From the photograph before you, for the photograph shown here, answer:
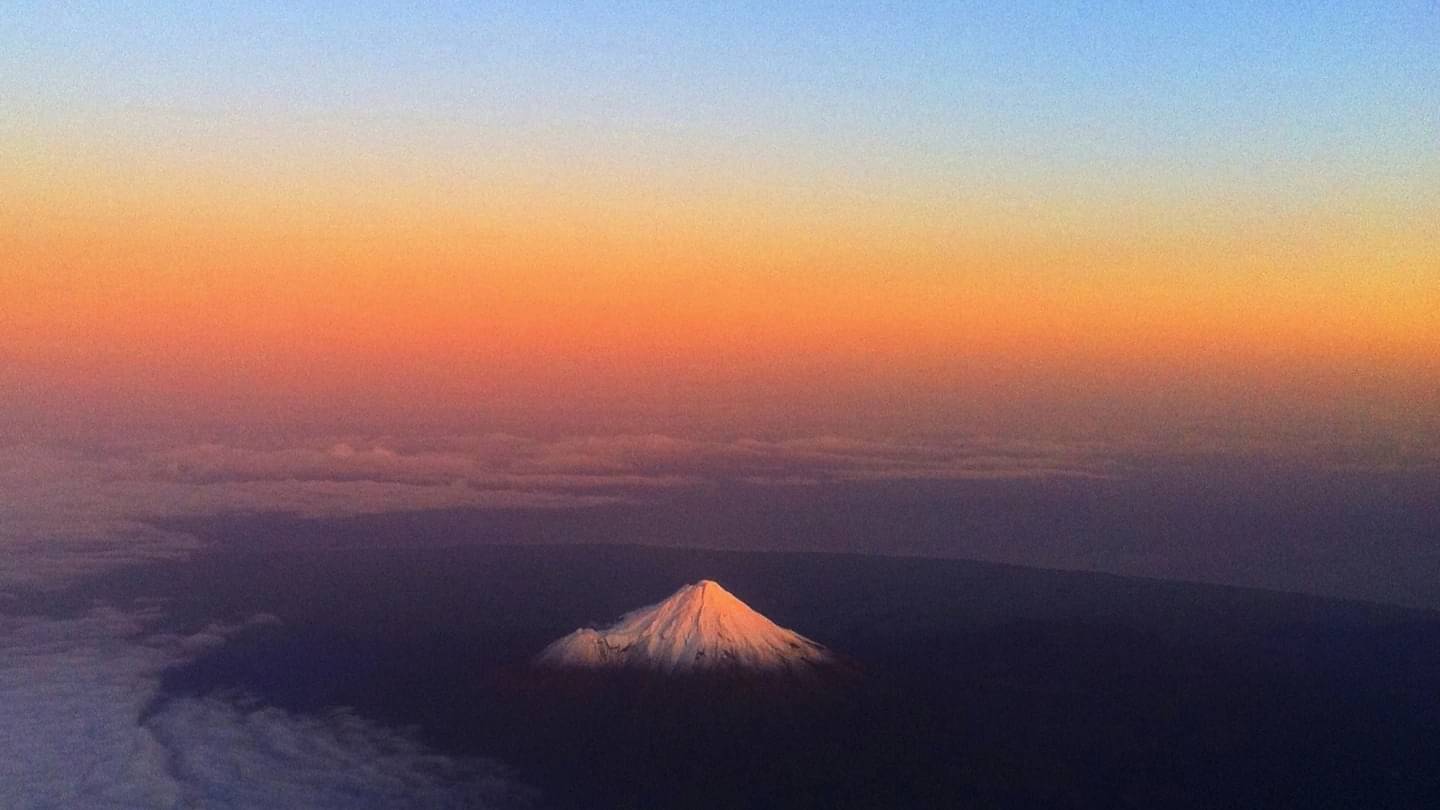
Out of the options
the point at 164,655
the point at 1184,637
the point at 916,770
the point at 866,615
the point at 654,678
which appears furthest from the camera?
the point at 866,615

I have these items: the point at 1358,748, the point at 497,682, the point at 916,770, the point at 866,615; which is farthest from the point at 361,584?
the point at 1358,748

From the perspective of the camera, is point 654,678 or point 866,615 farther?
point 866,615

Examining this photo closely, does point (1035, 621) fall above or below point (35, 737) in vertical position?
above

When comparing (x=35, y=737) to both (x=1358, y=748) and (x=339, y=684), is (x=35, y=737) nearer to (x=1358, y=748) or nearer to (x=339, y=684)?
(x=339, y=684)

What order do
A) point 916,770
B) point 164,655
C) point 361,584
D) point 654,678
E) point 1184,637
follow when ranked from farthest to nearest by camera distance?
1. point 361,584
2. point 1184,637
3. point 164,655
4. point 654,678
5. point 916,770

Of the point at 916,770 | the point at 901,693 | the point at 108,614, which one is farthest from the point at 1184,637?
the point at 108,614

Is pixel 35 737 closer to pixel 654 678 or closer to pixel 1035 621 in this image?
pixel 654 678
